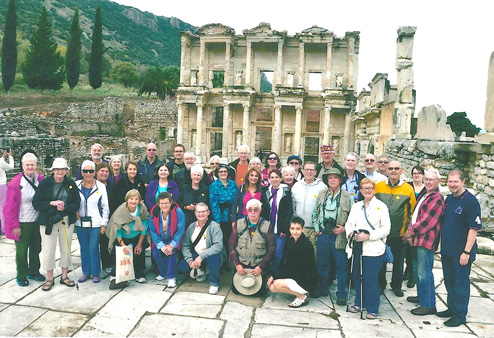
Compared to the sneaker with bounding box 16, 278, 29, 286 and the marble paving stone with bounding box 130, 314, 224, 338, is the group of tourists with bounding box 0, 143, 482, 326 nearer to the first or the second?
the sneaker with bounding box 16, 278, 29, 286

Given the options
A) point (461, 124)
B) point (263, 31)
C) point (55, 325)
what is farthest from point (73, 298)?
point (461, 124)

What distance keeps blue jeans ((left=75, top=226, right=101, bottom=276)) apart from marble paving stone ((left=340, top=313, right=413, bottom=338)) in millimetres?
3560

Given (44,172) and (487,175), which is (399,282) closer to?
(487,175)

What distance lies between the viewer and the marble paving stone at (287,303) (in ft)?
16.2

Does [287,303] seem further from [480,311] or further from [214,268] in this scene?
[480,311]

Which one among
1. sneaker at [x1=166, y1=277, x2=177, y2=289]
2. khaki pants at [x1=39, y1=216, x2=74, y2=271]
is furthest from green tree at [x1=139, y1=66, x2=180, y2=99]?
sneaker at [x1=166, y1=277, x2=177, y2=289]

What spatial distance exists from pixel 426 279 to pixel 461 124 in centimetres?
4771

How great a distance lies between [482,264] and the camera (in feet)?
22.3

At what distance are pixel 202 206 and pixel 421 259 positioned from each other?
302cm

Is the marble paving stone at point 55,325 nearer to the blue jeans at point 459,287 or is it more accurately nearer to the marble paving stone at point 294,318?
the marble paving stone at point 294,318

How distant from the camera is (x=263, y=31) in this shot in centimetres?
2731

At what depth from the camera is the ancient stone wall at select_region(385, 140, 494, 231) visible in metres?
7.52

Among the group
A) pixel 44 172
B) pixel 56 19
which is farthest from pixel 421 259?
pixel 56 19

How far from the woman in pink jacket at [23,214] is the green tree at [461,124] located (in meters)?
47.2
